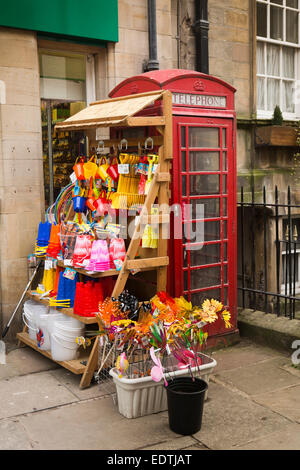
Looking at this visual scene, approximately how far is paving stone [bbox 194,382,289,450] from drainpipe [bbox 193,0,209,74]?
5.29 metres

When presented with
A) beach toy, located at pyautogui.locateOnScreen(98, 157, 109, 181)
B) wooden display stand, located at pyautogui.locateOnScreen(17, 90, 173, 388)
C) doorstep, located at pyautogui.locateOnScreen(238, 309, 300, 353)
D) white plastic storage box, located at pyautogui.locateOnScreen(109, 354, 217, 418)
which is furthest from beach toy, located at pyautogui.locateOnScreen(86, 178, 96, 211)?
doorstep, located at pyautogui.locateOnScreen(238, 309, 300, 353)

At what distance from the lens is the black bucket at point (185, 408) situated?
169 inches

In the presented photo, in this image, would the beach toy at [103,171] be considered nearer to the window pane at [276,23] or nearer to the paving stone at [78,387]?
the paving stone at [78,387]

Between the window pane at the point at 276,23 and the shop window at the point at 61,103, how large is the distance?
4063mm

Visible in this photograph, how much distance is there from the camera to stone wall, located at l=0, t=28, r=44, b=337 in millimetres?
6520

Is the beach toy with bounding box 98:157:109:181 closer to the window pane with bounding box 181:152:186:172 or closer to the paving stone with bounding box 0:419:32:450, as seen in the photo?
the window pane with bounding box 181:152:186:172

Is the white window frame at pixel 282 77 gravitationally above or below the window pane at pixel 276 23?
below

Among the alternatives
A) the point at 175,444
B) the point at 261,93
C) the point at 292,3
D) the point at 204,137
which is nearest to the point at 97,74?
the point at 204,137

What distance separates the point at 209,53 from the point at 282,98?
2098mm

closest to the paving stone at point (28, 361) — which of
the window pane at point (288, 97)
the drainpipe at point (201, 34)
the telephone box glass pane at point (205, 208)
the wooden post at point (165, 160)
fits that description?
the wooden post at point (165, 160)

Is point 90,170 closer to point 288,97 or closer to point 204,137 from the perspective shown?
point 204,137

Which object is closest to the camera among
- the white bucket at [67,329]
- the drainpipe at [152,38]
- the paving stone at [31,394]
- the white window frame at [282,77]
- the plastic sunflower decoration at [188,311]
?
the plastic sunflower decoration at [188,311]

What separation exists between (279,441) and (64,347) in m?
2.39

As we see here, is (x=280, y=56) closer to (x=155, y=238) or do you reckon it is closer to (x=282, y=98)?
(x=282, y=98)
